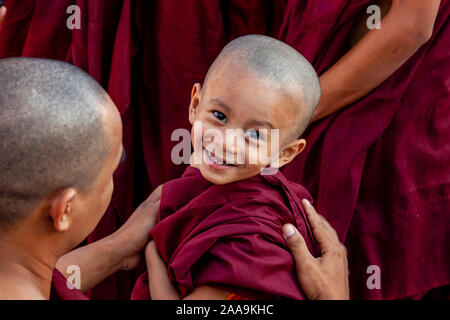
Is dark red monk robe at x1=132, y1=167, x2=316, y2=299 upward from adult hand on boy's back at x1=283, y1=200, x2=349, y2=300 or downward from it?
upward

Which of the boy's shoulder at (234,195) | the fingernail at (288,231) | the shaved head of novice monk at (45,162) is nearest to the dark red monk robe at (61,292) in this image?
the shaved head of novice monk at (45,162)

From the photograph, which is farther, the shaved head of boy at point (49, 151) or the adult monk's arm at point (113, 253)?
the adult monk's arm at point (113, 253)

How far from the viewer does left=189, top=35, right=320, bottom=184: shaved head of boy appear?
3.79ft

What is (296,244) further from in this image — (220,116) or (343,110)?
(343,110)

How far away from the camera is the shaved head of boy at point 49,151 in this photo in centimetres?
91

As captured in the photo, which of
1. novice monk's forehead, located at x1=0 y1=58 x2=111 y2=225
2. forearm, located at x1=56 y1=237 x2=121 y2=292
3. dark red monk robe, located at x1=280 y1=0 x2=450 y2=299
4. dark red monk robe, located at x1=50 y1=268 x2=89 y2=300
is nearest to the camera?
novice monk's forehead, located at x1=0 y1=58 x2=111 y2=225

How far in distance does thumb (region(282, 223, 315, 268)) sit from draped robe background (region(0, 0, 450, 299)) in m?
0.42

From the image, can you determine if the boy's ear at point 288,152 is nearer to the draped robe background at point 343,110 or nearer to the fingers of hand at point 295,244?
the fingers of hand at point 295,244

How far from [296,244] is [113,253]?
48cm

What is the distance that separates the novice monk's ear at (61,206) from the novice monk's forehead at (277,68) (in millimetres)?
393

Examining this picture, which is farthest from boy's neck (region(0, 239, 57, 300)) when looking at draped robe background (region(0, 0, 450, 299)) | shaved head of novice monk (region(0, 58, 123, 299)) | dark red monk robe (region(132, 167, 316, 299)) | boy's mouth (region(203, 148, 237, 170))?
draped robe background (region(0, 0, 450, 299))

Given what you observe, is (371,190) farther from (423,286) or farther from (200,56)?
(200,56)

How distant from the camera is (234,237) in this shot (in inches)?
45.8

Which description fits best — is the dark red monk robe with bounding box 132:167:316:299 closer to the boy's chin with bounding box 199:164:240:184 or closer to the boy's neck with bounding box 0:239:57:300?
the boy's chin with bounding box 199:164:240:184
